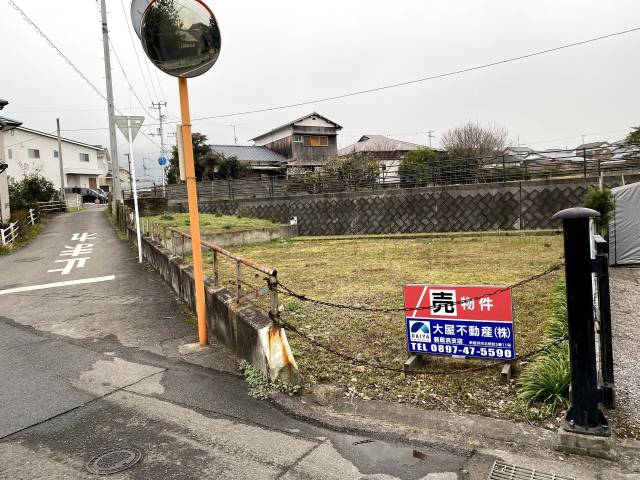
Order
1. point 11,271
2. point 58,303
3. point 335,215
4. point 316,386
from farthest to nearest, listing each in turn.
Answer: point 335,215
point 11,271
point 58,303
point 316,386

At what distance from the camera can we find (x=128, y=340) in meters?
6.06

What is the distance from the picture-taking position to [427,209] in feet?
65.2

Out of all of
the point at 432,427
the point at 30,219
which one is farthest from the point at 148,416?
the point at 30,219

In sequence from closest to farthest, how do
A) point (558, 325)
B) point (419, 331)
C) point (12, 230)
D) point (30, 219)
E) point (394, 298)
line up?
point (419, 331) < point (558, 325) < point (394, 298) < point (12, 230) < point (30, 219)

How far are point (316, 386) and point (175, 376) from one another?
1473mm

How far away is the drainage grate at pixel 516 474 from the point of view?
112 inches

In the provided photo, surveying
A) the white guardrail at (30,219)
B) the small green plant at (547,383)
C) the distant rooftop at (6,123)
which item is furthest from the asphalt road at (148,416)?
the distant rooftop at (6,123)

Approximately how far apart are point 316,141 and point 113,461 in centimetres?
4473

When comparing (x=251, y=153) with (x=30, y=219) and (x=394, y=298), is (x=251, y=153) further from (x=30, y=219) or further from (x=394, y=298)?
(x=394, y=298)

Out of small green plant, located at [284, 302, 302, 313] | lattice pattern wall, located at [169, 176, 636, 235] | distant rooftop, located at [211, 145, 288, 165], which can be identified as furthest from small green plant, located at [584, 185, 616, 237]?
distant rooftop, located at [211, 145, 288, 165]

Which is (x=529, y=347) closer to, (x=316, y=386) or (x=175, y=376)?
(x=316, y=386)

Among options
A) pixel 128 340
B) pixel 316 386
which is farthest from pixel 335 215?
pixel 316 386

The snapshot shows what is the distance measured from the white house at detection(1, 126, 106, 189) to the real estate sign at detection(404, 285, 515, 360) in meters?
44.0

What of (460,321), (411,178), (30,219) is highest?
(411,178)
